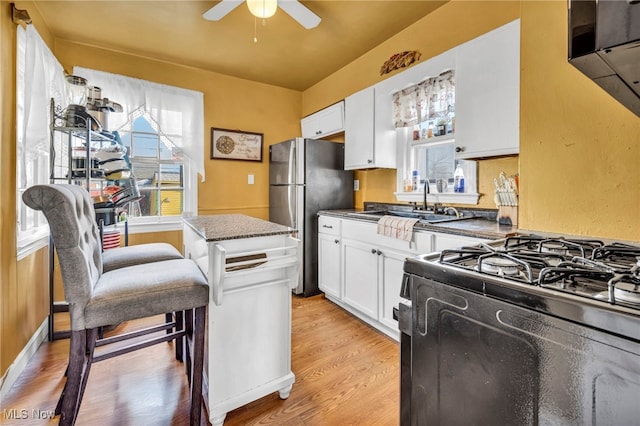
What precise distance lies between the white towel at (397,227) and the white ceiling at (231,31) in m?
1.59

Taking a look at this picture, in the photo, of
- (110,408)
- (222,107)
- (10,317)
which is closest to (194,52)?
(222,107)

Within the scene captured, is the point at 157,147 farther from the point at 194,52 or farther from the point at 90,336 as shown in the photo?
the point at 90,336

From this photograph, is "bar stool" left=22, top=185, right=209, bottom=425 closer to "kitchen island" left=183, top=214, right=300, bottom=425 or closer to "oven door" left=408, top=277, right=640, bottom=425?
"kitchen island" left=183, top=214, right=300, bottom=425

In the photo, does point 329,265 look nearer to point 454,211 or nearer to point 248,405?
point 454,211

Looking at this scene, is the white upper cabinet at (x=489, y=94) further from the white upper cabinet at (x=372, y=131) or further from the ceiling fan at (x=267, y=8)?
the ceiling fan at (x=267, y=8)

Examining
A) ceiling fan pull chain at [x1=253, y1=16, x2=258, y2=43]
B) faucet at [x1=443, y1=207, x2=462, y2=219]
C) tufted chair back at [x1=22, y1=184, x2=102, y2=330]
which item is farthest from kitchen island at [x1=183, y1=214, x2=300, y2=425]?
ceiling fan pull chain at [x1=253, y1=16, x2=258, y2=43]

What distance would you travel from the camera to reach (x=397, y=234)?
202cm

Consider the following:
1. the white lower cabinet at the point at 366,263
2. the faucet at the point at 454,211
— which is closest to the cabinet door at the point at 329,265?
the white lower cabinet at the point at 366,263

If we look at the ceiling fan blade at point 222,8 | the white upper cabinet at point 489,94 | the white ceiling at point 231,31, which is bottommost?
the white upper cabinet at point 489,94

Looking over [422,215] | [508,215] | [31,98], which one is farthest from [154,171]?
[508,215]

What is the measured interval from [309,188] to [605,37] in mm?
2586

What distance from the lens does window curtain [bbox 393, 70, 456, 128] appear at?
2240 mm

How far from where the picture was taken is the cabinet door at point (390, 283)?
2082mm

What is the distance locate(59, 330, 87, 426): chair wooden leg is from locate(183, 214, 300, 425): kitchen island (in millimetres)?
476
